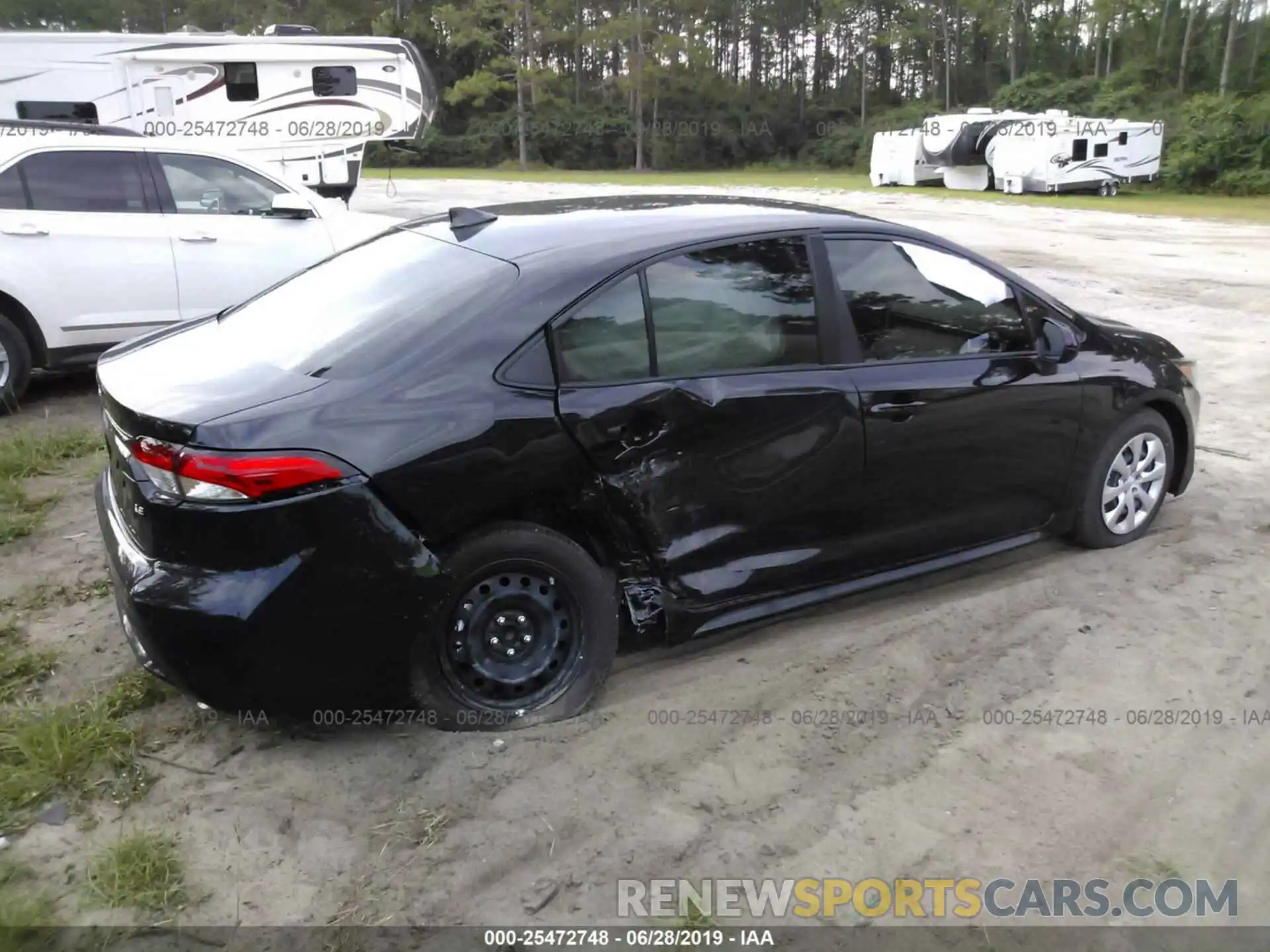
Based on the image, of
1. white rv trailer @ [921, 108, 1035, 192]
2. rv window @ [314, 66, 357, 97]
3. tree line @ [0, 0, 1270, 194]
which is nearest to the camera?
rv window @ [314, 66, 357, 97]

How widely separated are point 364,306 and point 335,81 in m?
17.4

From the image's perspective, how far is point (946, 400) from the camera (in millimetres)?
4066

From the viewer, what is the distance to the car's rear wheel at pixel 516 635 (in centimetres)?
322

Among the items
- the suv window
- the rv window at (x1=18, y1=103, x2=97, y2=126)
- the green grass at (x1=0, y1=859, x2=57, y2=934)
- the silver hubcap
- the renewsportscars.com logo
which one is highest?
the rv window at (x1=18, y1=103, x2=97, y2=126)

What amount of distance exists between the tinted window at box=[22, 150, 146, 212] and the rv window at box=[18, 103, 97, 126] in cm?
1114

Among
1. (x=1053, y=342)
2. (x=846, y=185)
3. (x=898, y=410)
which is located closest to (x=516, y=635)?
(x=898, y=410)

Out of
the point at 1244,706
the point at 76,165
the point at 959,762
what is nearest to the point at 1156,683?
the point at 1244,706

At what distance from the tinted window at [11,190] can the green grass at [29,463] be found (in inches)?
61.9

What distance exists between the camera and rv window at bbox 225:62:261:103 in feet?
61.2

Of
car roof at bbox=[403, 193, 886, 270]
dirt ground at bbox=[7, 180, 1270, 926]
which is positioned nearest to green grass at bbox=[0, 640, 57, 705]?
dirt ground at bbox=[7, 180, 1270, 926]

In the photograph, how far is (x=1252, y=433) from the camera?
A: 6.73 m

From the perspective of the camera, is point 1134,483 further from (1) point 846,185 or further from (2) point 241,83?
(1) point 846,185

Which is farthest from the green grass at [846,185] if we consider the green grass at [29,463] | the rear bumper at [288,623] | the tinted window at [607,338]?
the rear bumper at [288,623]

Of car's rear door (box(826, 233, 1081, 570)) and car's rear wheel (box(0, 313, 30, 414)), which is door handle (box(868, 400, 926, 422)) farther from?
car's rear wheel (box(0, 313, 30, 414))
